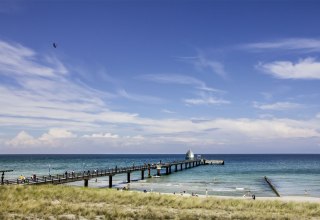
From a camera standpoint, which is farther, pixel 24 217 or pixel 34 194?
pixel 34 194

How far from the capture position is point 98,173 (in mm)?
62344

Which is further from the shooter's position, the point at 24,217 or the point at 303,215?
the point at 303,215

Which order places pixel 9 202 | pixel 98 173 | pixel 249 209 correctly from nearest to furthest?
pixel 9 202 → pixel 249 209 → pixel 98 173

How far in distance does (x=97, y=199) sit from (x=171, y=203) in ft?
19.1

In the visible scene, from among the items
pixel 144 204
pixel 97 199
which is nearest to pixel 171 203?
pixel 144 204

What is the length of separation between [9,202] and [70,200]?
4764 mm

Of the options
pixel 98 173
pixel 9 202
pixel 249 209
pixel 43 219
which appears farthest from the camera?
pixel 98 173

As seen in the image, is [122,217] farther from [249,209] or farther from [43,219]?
[249,209]

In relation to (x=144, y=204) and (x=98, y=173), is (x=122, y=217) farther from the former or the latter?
(x=98, y=173)

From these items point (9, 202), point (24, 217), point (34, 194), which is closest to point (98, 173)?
point (34, 194)

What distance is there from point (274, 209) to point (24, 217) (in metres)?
18.0

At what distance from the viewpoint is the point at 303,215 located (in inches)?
1065

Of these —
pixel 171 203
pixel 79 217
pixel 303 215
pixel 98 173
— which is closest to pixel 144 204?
pixel 171 203

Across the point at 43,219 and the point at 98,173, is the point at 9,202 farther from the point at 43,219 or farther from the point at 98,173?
the point at 98,173
